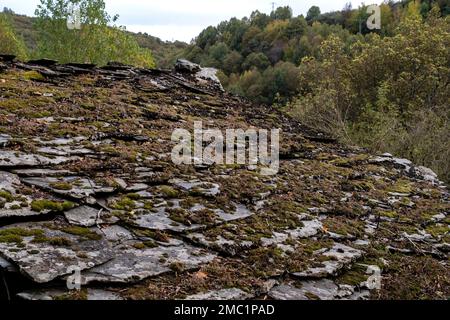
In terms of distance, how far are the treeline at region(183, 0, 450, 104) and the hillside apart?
52.9 m

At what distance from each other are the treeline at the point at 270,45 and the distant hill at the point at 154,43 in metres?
5.40

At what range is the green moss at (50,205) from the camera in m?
3.64

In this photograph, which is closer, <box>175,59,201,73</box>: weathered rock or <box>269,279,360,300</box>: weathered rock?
<box>269,279,360,300</box>: weathered rock

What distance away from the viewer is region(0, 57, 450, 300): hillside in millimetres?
3289

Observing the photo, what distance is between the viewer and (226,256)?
3869 mm

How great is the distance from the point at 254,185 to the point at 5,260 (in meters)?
3.12

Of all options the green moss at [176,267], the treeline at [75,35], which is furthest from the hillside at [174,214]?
the treeline at [75,35]

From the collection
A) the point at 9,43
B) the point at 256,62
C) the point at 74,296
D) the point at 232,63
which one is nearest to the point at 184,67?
the point at 74,296

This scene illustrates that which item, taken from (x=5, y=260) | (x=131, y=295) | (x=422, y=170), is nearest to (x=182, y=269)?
(x=131, y=295)

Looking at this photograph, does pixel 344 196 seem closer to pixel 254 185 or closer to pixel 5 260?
pixel 254 185

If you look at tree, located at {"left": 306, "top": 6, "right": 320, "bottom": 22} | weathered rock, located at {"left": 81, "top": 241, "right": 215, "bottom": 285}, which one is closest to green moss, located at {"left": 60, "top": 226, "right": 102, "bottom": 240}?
weathered rock, located at {"left": 81, "top": 241, "right": 215, "bottom": 285}

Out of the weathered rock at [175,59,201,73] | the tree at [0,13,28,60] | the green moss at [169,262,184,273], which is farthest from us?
the tree at [0,13,28,60]

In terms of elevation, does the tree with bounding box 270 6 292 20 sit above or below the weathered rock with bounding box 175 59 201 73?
above

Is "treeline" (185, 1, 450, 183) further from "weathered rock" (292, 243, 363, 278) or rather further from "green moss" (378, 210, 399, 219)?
"weathered rock" (292, 243, 363, 278)
